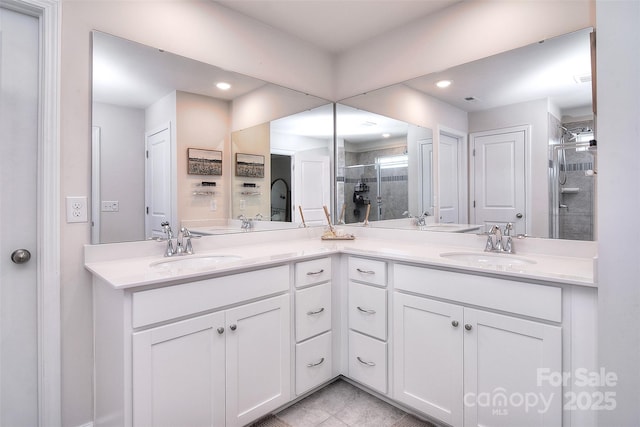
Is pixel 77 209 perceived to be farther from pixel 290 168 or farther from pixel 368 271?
pixel 368 271

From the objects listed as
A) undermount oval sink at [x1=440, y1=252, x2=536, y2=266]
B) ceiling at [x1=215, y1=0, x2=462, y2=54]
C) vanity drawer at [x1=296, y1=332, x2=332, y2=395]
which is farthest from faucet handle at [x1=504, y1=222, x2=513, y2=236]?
ceiling at [x1=215, y1=0, x2=462, y2=54]

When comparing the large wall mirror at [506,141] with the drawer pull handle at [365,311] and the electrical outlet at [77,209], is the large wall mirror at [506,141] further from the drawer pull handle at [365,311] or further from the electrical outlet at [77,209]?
the electrical outlet at [77,209]

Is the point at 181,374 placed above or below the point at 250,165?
below

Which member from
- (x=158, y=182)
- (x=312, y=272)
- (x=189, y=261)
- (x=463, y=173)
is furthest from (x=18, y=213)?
(x=463, y=173)

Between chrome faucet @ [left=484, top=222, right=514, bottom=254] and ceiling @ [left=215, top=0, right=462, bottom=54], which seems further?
ceiling @ [left=215, top=0, right=462, bottom=54]

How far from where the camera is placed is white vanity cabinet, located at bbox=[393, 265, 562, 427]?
1.28 m

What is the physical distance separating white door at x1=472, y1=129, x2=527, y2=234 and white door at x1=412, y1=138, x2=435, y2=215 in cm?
29

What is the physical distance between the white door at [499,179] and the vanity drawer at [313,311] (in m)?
1.04

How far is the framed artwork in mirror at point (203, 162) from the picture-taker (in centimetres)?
194

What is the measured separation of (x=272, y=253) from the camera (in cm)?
186

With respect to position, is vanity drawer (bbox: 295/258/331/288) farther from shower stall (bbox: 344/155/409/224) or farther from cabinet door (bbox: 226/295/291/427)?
shower stall (bbox: 344/155/409/224)

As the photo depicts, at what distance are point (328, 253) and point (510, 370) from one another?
1032 millimetres

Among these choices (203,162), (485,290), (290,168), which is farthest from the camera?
(290,168)

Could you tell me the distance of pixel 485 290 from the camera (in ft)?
4.69
